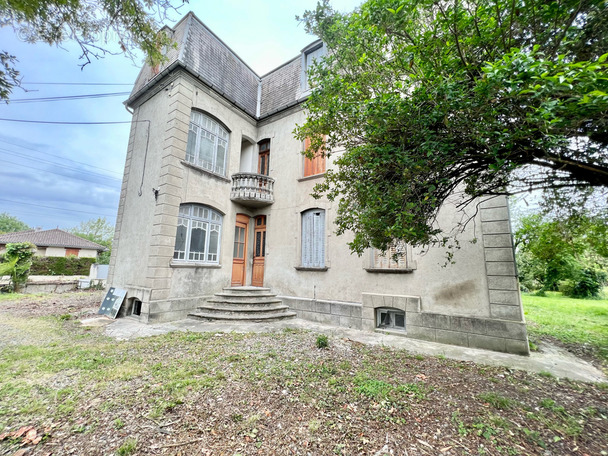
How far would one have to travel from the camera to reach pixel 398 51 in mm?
3824

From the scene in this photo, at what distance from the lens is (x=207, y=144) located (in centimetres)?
866

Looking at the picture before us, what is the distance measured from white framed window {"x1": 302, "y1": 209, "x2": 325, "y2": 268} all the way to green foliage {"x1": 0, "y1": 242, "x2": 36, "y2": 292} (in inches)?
509

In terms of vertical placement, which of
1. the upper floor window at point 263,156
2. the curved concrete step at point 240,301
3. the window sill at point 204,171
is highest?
the upper floor window at point 263,156

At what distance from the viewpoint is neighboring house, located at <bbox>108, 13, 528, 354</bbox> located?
5.66 m

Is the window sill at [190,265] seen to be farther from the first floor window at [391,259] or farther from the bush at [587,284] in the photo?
the bush at [587,284]

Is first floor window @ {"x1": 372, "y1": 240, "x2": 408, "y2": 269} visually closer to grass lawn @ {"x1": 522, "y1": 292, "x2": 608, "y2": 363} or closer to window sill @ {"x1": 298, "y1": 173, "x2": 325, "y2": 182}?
window sill @ {"x1": 298, "y1": 173, "x2": 325, "y2": 182}

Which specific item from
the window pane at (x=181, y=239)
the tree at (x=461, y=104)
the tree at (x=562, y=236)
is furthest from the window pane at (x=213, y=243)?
the tree at (x=562, y=236)

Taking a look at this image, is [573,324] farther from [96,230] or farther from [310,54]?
[96,230]

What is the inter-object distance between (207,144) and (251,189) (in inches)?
83.9

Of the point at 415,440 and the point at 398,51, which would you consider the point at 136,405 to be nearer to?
the point at 415,440

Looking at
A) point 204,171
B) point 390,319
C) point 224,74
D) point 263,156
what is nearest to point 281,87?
point 224,74

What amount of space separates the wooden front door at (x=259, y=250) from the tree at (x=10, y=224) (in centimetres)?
6152

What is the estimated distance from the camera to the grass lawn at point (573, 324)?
5.77 metres

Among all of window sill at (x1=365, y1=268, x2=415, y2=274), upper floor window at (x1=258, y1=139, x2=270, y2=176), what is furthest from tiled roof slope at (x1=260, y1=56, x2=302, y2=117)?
window sill at (x1=365, y1=268, x2=415, y2=274)
